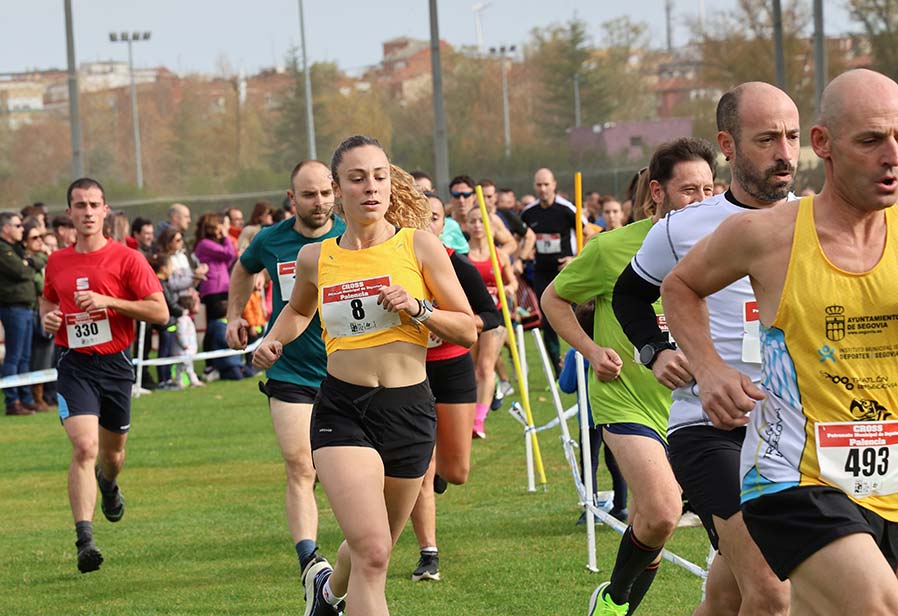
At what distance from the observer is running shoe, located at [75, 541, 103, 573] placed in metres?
8.25

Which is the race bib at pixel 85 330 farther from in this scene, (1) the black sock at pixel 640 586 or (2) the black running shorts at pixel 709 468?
(2) the black running shorts at pixel 709 468

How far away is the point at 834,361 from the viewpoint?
3.64m

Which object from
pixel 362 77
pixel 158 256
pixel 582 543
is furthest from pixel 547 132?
pixel 582 543

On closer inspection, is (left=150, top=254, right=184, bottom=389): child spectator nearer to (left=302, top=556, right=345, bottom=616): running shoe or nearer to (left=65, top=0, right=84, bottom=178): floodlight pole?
(left=65, top=0, right=84, bottom=178): floodlight pole

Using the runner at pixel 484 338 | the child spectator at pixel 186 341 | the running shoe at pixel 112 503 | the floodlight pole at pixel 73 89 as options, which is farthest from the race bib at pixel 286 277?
the floodlight pole at pixel 73 89

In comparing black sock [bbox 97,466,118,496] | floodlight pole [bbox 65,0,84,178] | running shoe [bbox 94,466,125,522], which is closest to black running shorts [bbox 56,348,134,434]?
black sock [bbox 97,466,118,496]

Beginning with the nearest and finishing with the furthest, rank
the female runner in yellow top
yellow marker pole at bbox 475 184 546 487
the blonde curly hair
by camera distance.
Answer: the female runner in yellow top, the blonde curly hair, yellow marker pole at bbox 475 184 546 487

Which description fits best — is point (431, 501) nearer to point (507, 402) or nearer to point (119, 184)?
point (507, 402)

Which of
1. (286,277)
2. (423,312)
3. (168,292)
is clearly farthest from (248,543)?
(168,292)

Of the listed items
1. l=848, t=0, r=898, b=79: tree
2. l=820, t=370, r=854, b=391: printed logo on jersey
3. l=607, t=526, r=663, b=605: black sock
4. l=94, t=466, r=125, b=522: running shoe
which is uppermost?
l=848, t=0, r=898, b=79: tree

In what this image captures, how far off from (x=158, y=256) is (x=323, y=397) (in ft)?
41.8

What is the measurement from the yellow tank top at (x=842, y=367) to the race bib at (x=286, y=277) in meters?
4.33

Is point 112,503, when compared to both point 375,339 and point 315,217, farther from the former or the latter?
point 375,339

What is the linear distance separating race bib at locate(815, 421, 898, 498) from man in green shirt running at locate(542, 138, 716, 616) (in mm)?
2065
